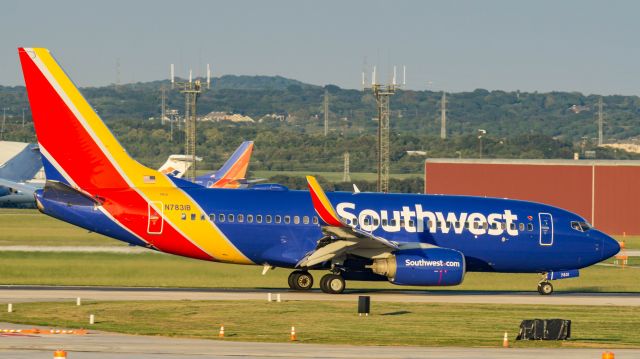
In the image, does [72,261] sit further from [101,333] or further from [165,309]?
[101,333]

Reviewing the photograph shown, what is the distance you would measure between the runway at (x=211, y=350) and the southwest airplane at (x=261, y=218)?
11.6m

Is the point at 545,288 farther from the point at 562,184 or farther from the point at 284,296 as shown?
the point at 562,184

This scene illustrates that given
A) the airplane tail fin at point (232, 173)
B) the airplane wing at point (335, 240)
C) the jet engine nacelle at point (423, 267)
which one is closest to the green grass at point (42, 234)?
the airplane tail fin at point (232, 173)

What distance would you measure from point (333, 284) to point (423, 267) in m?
3.66

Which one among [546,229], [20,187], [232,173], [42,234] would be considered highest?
[232,173]

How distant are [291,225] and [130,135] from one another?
154536 mm

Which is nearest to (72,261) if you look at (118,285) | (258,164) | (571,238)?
(118,285)

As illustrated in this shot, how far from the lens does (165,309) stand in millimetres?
37344

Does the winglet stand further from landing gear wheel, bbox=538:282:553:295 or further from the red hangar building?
the red hangar building

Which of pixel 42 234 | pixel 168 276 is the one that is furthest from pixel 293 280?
pixel 42 234

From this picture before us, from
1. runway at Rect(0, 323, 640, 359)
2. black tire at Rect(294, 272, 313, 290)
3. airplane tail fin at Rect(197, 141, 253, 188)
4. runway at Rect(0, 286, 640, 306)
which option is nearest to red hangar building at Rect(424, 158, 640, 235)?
airplane tail fin at Rect(197, 141, 253, 188)

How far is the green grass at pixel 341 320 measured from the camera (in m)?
32.2

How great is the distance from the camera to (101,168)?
42.7 meters

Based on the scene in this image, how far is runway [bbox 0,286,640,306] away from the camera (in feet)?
135
